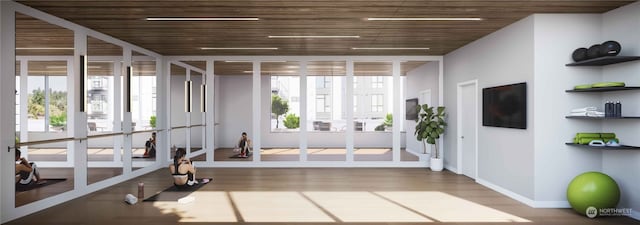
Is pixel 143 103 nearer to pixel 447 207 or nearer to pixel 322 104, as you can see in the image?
pixel 322 104

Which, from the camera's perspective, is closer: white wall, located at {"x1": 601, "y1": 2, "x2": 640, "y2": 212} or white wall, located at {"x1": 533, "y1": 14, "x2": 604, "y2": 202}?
white wall, located at {"x1": 601, "y1": 2, "x2": 640, "y2": 212}

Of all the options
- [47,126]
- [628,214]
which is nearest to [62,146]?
[47,126]

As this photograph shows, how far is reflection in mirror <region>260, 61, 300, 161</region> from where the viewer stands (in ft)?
42.2

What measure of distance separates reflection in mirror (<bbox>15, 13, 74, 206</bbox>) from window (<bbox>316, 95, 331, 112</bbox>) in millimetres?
6666

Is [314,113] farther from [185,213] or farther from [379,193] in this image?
[185,213]

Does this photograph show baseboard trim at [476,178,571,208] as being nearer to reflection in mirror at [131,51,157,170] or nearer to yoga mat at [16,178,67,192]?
reflection in mirror at [131,51,157,170]

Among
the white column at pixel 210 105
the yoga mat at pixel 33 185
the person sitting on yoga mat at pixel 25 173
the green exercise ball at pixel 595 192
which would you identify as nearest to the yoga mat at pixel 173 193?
the yoga mat at pixel 33 185

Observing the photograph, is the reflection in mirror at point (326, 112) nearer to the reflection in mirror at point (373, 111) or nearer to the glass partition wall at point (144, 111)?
the reflection in mirror at point (373, 111)

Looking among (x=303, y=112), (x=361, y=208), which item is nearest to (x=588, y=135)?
(x=361, y=208)

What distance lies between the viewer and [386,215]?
16.2 feet

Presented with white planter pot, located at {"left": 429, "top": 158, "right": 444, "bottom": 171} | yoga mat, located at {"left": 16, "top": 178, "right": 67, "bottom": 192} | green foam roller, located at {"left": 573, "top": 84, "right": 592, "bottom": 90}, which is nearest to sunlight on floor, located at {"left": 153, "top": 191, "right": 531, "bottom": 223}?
green foam roller, located at {"left": 573, "top": 84, "right": 592, "bottom": 90}

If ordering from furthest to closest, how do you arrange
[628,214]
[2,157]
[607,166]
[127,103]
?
[127,103] < [607,166] < [628,214] < [2,157]

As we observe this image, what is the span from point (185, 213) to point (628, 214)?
561 centimetres

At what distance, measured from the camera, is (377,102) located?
40.4ft
